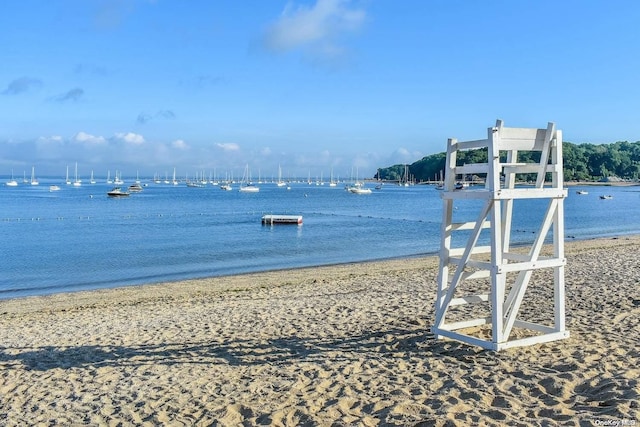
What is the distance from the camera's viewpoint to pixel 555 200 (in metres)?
7.30

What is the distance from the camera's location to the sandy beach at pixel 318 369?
5840mm

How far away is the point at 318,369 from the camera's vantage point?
741 centimetres

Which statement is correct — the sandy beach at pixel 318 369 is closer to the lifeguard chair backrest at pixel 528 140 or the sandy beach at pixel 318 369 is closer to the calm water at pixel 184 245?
the lifeguard chair backrest at pixel 528 140

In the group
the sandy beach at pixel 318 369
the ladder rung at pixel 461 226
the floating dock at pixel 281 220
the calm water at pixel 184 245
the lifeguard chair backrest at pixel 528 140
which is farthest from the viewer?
the floating dock at pixel 281 220

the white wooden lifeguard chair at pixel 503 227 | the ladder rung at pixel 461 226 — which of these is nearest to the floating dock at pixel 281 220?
the white wooden lifeguard chair at pixel 503 227

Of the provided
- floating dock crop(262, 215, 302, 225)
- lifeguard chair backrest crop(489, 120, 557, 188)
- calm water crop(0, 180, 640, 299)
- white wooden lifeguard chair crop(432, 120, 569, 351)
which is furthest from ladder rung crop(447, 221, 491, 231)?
floating dock crop(262, 215, 302, 225)

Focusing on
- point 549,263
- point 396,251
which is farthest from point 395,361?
point 396,251

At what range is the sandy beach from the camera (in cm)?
584

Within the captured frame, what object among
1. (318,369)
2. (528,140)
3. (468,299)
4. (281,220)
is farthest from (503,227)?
(281,220)

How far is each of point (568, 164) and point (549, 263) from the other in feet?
683

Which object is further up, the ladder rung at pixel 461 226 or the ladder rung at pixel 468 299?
the ladder rung at pixel 461 226

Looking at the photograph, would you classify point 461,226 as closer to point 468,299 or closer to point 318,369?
point 468,299

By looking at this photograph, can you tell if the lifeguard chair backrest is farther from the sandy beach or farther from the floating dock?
the floating dock

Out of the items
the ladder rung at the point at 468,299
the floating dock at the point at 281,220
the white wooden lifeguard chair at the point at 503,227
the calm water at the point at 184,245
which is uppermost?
the white wooden lifeguard chair at the point at 503,227
